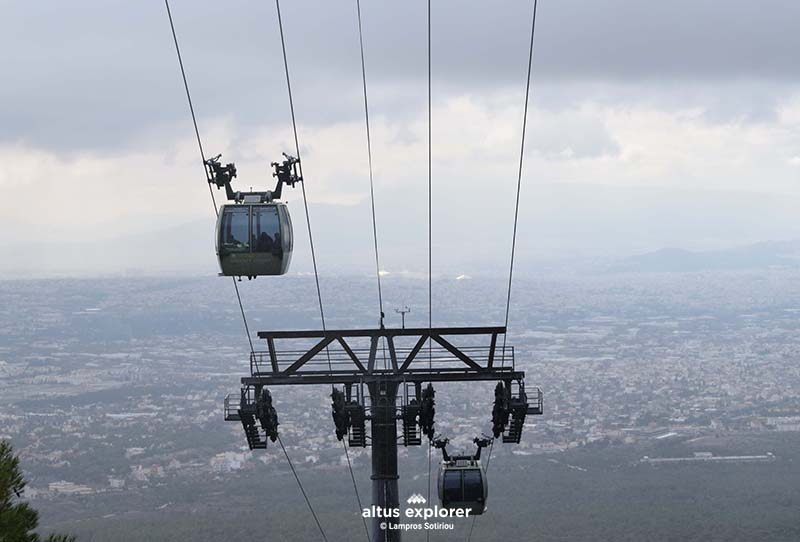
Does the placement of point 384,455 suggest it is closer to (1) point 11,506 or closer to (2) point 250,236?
(2) point 250,236

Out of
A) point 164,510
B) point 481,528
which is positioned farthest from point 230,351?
point 481,528

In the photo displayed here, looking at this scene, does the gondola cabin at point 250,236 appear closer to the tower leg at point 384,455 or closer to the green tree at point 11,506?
the tower leg at point 384,455

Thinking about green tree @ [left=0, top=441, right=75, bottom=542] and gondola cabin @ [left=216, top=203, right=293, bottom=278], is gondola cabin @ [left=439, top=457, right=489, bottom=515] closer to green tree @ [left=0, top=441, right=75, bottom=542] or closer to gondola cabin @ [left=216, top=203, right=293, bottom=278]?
gondola cabin @ [left=216, top=203, right=293, bottom=278]

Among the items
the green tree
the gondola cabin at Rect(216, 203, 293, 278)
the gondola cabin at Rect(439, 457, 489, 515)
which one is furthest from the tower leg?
the green tree

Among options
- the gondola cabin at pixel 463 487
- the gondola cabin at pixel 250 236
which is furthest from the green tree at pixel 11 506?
the gondola cabin at pixel 463 487

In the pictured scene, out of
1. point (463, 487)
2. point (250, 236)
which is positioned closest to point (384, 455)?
point (463, 487)

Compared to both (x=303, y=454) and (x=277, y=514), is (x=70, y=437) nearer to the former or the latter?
(x=303, y=454)

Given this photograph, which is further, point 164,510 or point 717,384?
point 717,384
